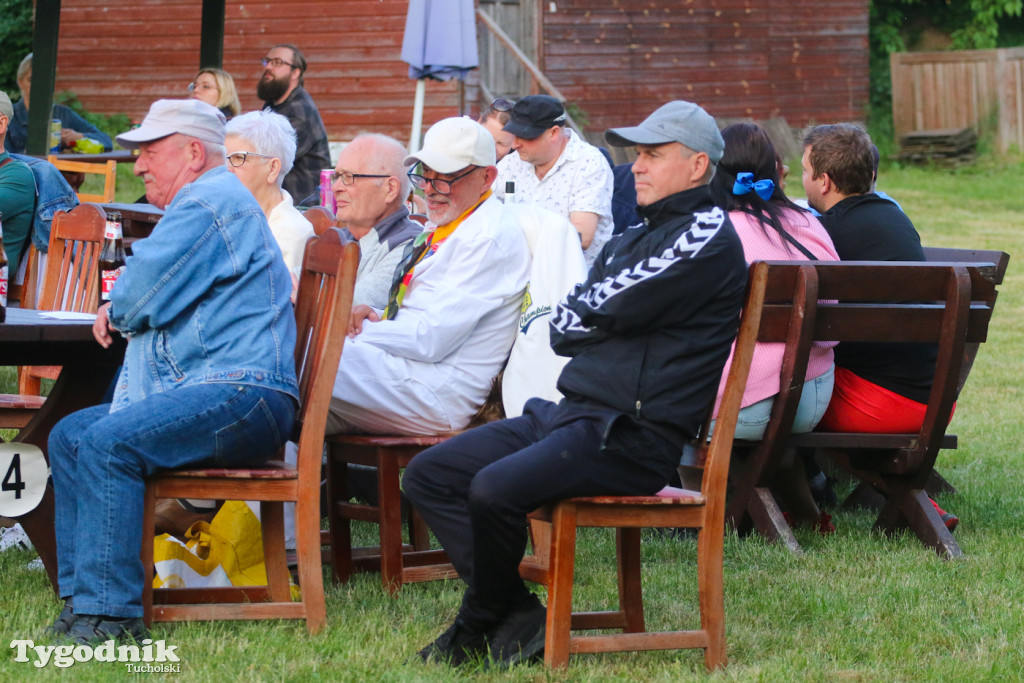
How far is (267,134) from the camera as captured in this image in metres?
4.50

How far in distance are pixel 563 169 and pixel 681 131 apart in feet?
9.51

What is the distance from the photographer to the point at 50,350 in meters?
Answer: 3.82

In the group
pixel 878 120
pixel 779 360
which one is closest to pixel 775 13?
pixel 878 120

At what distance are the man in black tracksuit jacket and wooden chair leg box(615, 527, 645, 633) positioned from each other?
0.34m

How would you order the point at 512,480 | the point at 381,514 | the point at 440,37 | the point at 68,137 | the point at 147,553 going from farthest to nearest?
the point at 440,37 < the point at 68,137 < the point at 381,514 < the point at 147,553 < the point at 512,480

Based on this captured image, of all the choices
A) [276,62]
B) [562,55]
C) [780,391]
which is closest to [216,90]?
[276,62]

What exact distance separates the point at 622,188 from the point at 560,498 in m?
4.00

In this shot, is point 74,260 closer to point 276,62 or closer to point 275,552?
point 275,552

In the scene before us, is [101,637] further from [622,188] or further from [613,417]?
[622,188]

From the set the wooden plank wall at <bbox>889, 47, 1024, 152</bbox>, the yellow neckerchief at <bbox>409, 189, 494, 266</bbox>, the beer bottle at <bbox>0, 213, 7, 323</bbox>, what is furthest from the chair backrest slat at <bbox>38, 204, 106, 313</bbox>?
the wooden plank wall at <bbox>889, 47, 1024, 152</bbox>

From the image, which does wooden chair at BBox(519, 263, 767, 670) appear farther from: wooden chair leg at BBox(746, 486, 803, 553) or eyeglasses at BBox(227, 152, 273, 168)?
eyeglasses at BBox(227, 152, 273, 168)

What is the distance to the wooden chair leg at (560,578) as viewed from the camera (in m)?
3.18

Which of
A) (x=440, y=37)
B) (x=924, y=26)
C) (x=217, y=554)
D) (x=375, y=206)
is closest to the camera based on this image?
(x=217, y=554)

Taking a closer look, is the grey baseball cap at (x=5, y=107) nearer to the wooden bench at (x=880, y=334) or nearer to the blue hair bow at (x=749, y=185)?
the blue hair bow at (x=749, y=185)
